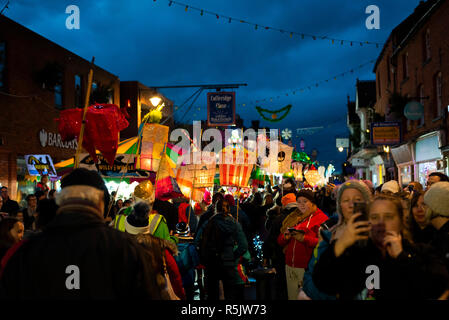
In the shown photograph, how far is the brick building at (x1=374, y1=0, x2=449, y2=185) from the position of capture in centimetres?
1830

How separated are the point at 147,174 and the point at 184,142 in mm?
3070

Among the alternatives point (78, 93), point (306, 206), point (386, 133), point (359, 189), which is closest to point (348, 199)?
point (359, 189)

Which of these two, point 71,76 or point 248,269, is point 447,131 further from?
point 71,76

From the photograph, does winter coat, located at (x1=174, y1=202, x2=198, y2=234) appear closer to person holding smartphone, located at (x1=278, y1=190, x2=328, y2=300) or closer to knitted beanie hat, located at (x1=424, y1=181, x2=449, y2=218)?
person holding smartphone, located at (x1=278, y1=190, x2=328, y2=300)

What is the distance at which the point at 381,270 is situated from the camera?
A: 2.62 m

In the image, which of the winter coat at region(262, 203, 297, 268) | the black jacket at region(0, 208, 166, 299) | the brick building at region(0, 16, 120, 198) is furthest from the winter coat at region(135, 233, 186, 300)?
the brick building at region(0, 16, 120, 198)

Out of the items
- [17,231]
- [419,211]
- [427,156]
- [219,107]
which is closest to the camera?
[17,231]

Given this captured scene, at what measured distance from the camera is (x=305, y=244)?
536 cm

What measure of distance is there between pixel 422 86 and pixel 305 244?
19.6 meters

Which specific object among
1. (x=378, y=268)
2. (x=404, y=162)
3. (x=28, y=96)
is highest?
(x=28, y=96)

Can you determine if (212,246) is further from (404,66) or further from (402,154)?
(404,66)

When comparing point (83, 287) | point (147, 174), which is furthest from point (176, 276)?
point (147, 174)

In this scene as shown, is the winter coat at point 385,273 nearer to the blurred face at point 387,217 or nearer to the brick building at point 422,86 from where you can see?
the blurred face at point 387,217

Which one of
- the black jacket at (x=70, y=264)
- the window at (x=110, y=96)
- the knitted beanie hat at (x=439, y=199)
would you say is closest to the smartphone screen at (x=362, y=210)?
the knitted beanie hat at (x=439, y=199)
